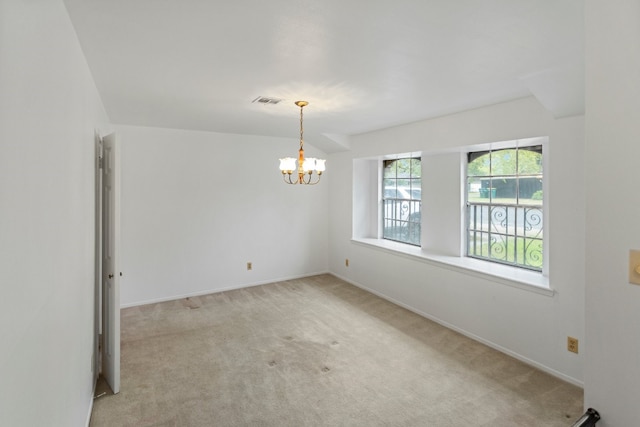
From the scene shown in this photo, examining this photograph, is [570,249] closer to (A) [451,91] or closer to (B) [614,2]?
(A) [451,91]

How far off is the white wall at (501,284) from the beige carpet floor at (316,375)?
20 centimetres

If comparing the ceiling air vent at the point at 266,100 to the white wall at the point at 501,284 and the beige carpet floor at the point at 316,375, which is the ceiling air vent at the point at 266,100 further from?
the beige carpet floor at the point at 316,375

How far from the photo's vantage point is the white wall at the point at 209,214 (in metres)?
4.62

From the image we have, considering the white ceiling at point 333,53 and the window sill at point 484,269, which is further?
the window sill at point 484,269

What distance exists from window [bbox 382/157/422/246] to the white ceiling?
1.56 m

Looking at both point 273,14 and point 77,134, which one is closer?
point 273,14

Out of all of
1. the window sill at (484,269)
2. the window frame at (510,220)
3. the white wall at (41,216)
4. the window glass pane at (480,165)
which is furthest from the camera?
the window glass pane at (480,165)

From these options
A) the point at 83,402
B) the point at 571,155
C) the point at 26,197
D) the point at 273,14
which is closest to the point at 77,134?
the point at 26,197

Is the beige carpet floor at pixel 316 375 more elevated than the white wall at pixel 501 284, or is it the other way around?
the white wall at pixel 501 284

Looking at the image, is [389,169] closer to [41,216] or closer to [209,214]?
[209,214]

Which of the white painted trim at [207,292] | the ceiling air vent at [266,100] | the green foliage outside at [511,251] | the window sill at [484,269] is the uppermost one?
the ceiling air vent at [266,100]

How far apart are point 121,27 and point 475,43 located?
2.01m

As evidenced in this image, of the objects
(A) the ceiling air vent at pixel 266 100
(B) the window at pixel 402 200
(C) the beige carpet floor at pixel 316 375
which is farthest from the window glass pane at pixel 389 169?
(A) the ceiling air vent at pixel 266 100

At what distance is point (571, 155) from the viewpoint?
112 inches
